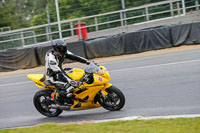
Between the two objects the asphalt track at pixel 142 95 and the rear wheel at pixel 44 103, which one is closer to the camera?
the asphalt track at pixel 142 95

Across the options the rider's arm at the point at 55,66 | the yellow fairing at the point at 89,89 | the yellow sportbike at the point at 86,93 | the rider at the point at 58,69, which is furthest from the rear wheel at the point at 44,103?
the rider's arm at the point at 55,66

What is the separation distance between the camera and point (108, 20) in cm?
2138

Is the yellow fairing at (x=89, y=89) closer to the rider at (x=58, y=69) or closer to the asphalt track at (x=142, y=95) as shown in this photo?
the rider at (x=58, y=69)

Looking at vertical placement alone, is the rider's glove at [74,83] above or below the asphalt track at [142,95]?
above

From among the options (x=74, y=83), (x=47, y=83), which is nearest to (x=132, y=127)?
(x=74, y=83)

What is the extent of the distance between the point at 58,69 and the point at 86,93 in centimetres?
84

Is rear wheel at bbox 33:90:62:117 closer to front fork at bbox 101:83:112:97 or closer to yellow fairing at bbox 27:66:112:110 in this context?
yellow fairing at bbox 27:66:112:110

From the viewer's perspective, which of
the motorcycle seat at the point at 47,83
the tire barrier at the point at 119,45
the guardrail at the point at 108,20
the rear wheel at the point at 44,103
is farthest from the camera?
the guardrail at the point at 108,20

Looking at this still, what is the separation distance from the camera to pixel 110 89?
24.0ft

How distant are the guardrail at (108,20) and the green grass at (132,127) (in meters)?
14.4

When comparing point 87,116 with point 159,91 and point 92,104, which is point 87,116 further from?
point 159,91

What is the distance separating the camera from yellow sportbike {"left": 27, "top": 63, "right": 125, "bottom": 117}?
7238 millimetres

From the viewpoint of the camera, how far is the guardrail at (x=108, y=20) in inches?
811

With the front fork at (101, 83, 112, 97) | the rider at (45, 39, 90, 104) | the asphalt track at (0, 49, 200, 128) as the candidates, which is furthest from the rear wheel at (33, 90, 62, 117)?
the front fork at (101, 83, 112, 97)
